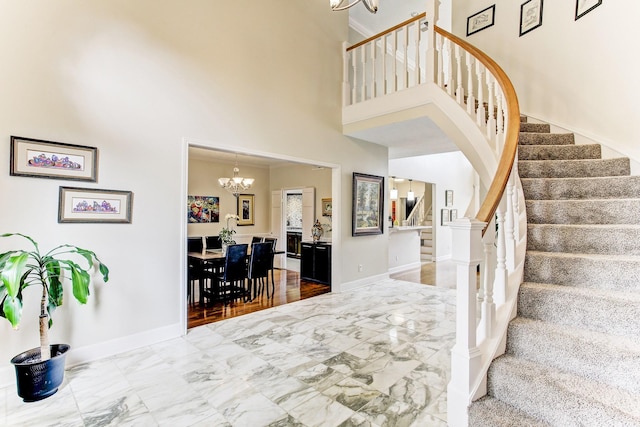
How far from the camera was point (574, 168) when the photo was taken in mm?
2959

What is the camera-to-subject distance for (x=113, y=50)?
2822 mm

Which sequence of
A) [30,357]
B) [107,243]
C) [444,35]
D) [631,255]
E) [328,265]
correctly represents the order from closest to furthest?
[631,255] → [30,357] → [107,243] → [444,35] → [328,265]

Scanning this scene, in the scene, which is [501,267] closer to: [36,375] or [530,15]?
[36,375]

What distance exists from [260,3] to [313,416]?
4.59 metres

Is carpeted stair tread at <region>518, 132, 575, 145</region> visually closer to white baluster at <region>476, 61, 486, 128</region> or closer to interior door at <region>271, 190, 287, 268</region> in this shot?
white baluster at <region>476, 61, 486, 128</region>

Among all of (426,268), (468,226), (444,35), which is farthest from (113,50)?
(426,268)

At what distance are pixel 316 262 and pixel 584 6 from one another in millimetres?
5134

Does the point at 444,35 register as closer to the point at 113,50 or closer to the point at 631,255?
the point at 631,255

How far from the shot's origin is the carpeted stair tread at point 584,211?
91.0 inches

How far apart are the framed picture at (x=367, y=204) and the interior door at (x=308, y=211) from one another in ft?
6.29

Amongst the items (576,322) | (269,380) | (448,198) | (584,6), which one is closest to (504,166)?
(576,322)

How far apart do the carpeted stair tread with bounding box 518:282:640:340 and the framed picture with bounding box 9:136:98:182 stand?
3588 millimetres

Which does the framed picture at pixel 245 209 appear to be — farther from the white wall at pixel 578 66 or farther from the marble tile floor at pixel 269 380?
the white wall at pixel 578 66

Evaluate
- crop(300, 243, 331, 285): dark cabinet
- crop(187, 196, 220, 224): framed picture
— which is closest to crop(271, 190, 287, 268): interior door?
crop(187, 196, 220, 224): framed picture
